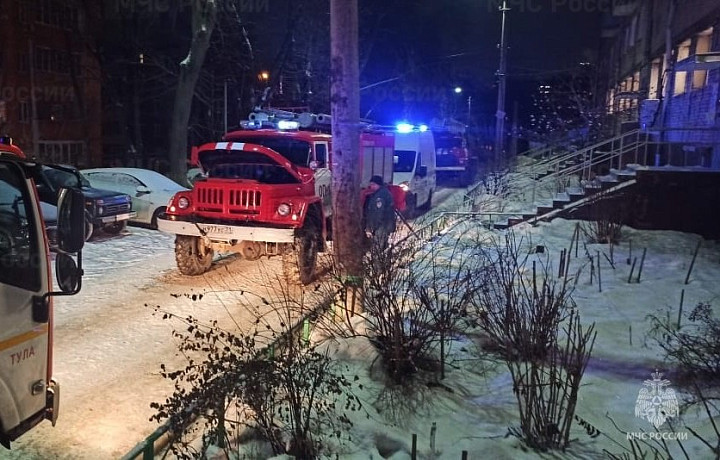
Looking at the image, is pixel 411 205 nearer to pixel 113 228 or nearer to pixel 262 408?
pixel 113 228

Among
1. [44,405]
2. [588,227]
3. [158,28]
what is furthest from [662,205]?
[158,28]

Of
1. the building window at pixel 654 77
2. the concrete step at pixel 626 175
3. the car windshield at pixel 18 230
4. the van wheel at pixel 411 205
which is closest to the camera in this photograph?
the car windshield at pixel 18 230

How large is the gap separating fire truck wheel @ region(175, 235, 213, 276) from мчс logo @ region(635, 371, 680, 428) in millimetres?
6594

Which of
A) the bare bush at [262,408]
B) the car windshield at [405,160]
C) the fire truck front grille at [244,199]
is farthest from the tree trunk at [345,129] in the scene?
the car windshield at [405,160]

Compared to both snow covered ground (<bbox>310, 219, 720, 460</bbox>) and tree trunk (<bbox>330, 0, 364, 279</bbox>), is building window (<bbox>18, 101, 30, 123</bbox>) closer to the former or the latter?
tree trunk (<bbox>330, 0, 364, 279</bbox>)

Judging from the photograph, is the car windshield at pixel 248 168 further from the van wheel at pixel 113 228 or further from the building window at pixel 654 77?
the building window at pixel 654 77

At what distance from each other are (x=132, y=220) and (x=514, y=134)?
30679mm

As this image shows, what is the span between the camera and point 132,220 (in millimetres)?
14211

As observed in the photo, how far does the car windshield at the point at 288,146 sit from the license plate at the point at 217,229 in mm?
1911

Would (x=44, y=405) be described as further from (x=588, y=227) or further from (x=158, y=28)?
(x=158, y=28)

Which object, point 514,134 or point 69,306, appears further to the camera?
point 514,134

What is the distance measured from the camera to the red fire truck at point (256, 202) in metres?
8.84

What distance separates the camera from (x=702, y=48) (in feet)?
59.5

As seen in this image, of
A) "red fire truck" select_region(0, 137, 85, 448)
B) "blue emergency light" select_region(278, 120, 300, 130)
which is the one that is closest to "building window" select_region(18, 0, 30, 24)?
"blue emergency light" select_region(278, 120, 300, 130)
